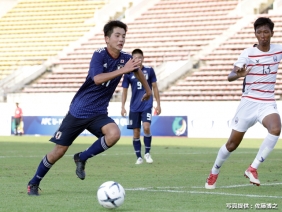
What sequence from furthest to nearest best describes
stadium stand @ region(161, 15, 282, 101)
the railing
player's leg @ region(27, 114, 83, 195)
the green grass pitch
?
1. the railing
2. stadium stand @ region(161, 15, 282, 101)
3. player's leg @ region(27, 114, 83, 195)
4. the green grass pitch

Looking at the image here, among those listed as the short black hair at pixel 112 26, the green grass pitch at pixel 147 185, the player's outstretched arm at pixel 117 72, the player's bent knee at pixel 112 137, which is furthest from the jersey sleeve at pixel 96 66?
the green grass pitch at pixel 147 185

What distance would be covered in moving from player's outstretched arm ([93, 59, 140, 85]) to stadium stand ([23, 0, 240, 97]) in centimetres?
2686

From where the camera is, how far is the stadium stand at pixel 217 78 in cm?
3256

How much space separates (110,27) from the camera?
344 inches

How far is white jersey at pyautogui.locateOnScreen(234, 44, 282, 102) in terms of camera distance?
9180 mm

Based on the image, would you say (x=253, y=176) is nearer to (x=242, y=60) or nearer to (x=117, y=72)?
(x=242, y=60)

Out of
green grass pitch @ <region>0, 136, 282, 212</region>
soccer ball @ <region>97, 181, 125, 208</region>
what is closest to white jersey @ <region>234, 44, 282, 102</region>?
green grass pitch @ <region>0, 136, 282, 212</region>

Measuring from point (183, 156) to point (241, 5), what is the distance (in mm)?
21991

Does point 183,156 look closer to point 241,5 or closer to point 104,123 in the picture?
point 104,123

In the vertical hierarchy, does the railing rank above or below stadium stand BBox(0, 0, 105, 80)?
below

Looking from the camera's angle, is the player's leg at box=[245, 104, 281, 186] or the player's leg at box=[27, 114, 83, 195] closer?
the player's leg at box=[27, 114, 83, 195]

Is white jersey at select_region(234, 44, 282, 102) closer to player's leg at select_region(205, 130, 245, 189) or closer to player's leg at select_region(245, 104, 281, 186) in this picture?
player's leg at select_region(245, 104, 281, 186)

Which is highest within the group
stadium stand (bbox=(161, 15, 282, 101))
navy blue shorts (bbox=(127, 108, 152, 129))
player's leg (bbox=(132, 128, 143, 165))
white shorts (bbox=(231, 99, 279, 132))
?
white shorts (bbox=(231, 99, 279, 132))

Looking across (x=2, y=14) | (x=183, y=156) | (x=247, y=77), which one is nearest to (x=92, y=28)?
(x=2, y=14)
